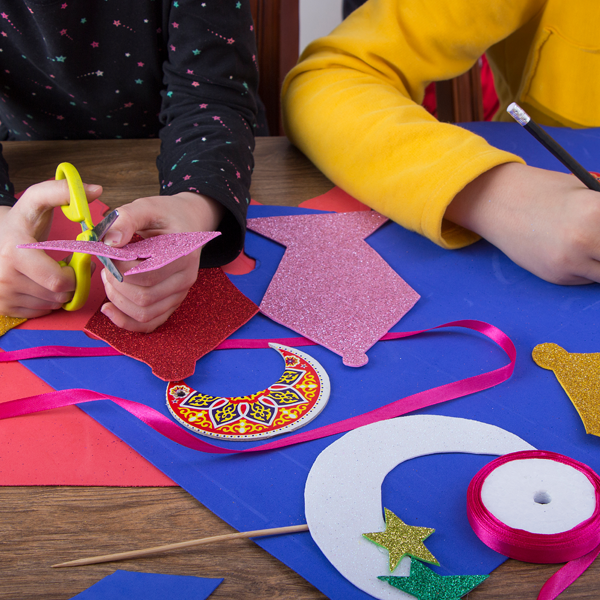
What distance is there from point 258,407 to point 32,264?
0.85 ft

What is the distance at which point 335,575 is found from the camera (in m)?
0.32

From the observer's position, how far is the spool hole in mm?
344

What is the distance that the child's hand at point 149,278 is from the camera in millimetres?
486

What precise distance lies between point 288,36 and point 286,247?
0.65 m

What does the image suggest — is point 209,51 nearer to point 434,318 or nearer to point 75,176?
point 75,176

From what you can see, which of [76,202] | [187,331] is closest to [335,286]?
[187,331]

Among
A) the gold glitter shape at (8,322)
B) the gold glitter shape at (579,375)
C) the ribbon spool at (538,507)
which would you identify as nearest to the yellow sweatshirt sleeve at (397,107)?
the gold glitter shape at (579,375)

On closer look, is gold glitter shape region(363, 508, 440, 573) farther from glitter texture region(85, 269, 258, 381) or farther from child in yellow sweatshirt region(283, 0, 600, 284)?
child in yellow sweatshirt region(283, 0, 600, 284)

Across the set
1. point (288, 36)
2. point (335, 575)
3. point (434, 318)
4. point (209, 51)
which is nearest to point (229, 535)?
point (335, 575)

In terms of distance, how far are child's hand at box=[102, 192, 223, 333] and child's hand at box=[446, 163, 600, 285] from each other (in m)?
0.32

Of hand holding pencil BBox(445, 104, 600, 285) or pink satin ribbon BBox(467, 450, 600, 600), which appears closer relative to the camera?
pink satin ribbon BBox(467, 450, 600, 600)

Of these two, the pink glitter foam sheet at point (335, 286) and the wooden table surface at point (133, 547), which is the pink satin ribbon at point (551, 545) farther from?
the pink glitter foam sheet at point (335, 286)

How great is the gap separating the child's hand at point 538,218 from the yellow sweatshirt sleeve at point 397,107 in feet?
0.09

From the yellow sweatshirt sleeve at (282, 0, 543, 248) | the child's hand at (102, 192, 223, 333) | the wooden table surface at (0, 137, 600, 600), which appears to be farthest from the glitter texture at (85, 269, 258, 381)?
the yellow sweatshirt sleeve at (282, 0, 543, 248)
